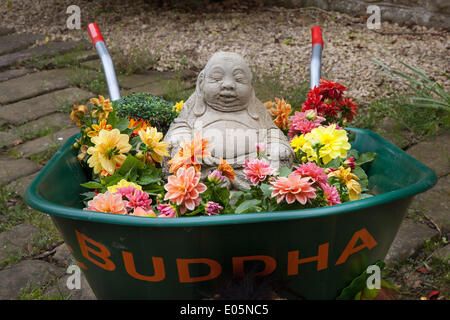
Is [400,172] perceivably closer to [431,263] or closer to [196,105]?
[431,263]

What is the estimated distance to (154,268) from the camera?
1193 millimetres

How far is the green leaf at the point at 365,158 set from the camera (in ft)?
5.46

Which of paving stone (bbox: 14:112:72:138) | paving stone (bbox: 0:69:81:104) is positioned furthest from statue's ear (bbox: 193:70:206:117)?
paving stone (bbox: 0:69:81:104)

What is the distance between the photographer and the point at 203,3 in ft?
17.1

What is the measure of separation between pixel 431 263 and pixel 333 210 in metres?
0.97

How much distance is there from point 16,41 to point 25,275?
3.26 metres

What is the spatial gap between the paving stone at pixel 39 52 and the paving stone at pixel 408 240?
3250 mm

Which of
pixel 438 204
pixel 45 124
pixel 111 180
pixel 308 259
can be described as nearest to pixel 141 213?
pixel 111 180

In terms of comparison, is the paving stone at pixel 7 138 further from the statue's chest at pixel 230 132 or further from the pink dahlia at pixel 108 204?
the pink dahlia at pixel 108 204

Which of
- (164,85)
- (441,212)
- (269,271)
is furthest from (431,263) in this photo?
(164,85)

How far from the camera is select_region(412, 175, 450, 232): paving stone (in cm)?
209

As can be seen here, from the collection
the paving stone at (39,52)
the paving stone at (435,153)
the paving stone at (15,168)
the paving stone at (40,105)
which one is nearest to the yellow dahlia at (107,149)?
the paving stone at (15,168)

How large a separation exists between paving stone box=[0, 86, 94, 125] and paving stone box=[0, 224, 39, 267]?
1132 millimetres

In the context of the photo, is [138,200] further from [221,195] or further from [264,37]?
[264,37]
